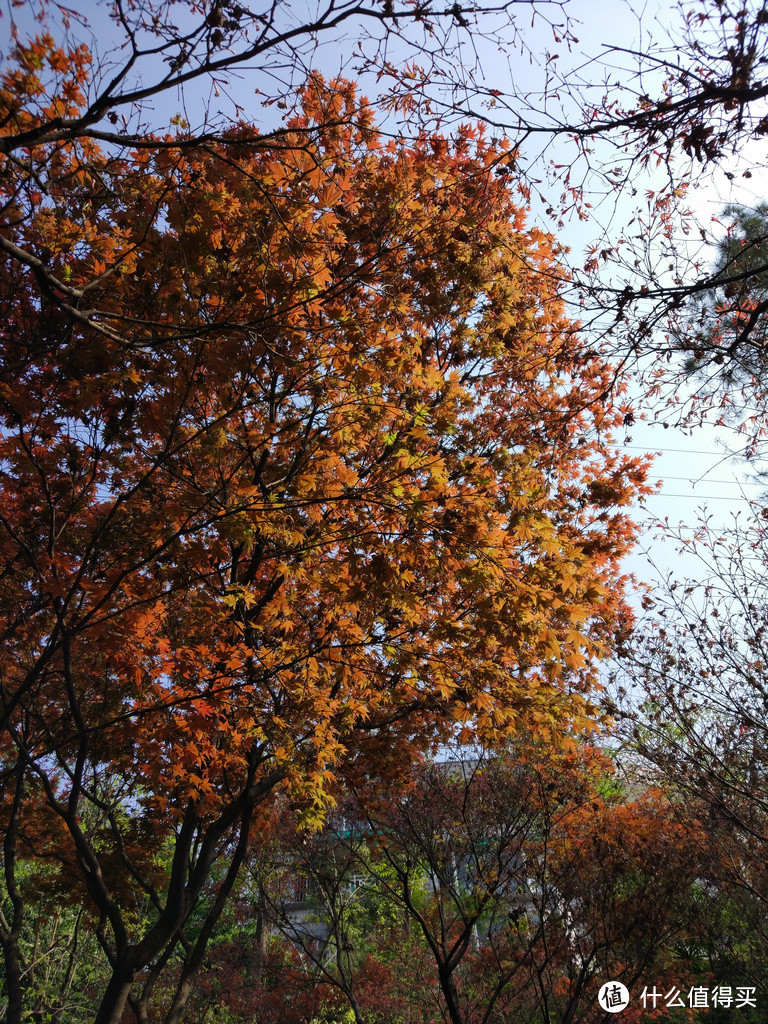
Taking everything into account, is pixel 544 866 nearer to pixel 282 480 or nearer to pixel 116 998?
pixel 116 998

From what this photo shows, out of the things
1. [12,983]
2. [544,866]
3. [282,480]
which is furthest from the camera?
[544,866]

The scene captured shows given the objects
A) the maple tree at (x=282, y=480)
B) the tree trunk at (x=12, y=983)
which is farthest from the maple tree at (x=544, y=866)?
the tree trunk at (x=12, y=983)

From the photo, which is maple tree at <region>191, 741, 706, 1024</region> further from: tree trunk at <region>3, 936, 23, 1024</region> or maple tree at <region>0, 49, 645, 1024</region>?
tree trunk at <region>3, 936, 23, 1024</region>

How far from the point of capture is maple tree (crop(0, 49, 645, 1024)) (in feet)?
14.3

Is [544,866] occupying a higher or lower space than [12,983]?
higher

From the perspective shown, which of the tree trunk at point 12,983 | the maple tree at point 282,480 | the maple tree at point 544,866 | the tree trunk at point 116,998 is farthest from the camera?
the maple tree at point 544,866

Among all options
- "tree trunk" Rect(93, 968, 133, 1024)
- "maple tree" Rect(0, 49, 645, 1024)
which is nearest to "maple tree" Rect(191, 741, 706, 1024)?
"maple tree" Rect(0, 49, 645, 1024)

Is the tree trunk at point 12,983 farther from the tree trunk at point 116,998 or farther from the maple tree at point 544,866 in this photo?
the maple tree at point 544,866

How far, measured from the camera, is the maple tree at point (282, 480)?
4.37 meters

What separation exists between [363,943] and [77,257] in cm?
1754

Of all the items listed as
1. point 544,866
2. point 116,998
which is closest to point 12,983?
point 116,998

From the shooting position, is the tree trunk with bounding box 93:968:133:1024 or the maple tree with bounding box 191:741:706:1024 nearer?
the tree trunk with bounding box 93:968:133:1024

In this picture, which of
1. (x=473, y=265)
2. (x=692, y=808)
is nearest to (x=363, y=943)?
(x=692, y=808)

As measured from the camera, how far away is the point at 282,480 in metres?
4.93
